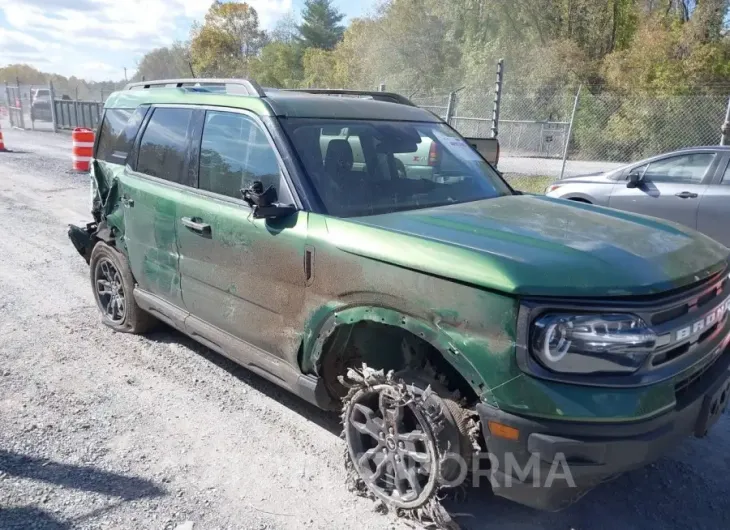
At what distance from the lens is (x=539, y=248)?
2.54 m

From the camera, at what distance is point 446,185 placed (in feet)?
12.2

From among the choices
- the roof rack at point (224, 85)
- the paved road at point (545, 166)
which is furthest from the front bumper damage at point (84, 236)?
the paved road at point (545, 166)

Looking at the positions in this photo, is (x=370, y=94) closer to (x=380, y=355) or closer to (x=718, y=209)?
(x=380, y=355)

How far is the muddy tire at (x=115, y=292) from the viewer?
4781 mm

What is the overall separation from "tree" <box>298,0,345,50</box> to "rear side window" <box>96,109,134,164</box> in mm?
59238

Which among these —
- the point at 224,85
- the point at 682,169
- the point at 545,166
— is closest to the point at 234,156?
the point at 224,85

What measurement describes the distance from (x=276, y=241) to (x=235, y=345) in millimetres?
820

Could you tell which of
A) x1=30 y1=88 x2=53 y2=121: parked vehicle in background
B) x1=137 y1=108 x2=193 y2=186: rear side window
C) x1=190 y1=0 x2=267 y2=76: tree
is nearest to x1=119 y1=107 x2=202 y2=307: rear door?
x1=137 y1=108 x2=193 y2=186: rear side window

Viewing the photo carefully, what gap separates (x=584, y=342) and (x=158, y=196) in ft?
9.95

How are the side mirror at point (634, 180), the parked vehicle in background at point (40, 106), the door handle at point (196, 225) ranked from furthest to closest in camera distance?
the parked vehicle in background at point (40, 106) → the side mirror at point (634, 180) → the door handle at point (196, 225)

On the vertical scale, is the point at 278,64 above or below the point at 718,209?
above

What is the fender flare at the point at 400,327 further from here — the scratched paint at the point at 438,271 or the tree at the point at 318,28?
the tree at the point at 318,28

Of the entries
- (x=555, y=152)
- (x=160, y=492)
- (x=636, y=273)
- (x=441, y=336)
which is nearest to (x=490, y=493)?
(x=441, y=336)

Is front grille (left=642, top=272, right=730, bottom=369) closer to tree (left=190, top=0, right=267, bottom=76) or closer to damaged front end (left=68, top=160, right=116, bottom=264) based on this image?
damaged front end (left=68, top=160, right=116, bottom=264)
